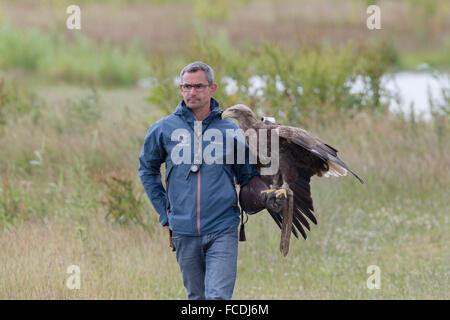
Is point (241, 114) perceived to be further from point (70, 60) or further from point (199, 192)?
point (70, 60)

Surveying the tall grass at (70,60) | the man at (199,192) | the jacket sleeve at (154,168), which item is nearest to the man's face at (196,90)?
the man at (199,192)

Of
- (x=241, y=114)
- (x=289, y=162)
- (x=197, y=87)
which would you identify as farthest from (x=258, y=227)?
(x=197, y=87)

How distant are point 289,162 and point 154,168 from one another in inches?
38.1

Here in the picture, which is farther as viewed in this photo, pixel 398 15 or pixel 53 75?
pixel 398 15

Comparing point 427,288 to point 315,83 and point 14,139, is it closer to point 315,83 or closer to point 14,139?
point 315,83

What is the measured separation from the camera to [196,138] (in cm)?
518

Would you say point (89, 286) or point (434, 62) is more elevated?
point (434, 62)

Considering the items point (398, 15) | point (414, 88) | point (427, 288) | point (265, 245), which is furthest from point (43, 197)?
point (398, 15)

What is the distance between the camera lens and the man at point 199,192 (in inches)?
203

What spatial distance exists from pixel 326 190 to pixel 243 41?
76.0 feet

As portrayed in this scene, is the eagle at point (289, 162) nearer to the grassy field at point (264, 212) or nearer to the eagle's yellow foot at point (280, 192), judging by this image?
the eagle's yellow foot at point (280, 192)

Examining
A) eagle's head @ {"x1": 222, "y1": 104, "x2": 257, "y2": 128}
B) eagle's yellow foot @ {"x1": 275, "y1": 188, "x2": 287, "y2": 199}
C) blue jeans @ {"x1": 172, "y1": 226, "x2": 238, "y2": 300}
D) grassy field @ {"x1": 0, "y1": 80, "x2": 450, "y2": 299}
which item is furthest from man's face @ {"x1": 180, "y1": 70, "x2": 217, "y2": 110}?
grassy field @ {"x1": 0, "y1": 80, "x2": 450, "y2": 299}

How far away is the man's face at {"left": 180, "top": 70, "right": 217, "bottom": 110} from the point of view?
5172 mm

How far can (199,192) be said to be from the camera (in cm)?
514
